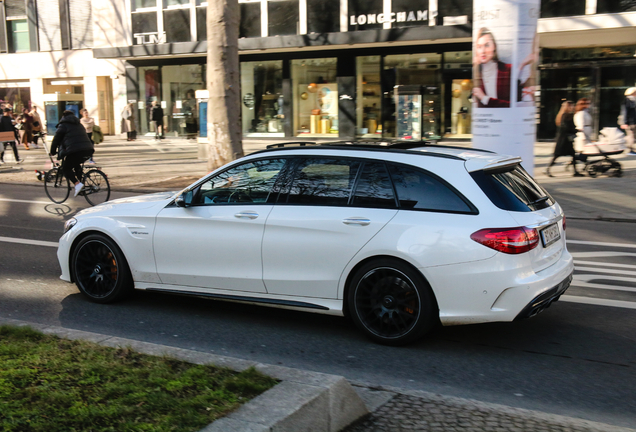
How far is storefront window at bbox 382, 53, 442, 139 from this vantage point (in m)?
23.0

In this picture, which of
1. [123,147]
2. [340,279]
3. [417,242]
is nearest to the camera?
[417,242]

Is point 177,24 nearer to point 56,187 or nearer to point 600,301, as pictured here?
point 56,187

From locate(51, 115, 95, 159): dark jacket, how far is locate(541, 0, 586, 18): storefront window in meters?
15.2

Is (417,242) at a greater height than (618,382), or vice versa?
(417,242)

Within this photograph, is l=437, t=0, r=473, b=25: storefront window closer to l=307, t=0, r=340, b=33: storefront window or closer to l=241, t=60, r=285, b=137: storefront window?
l=307, t=0, r=340, b=33: storefront window

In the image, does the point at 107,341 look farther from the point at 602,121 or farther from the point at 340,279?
the point at 602,121

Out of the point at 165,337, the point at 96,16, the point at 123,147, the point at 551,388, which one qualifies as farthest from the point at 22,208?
the point at 96,16

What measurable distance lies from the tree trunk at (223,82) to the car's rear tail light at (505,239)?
10311 mm

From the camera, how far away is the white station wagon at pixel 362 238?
4941 millimetres

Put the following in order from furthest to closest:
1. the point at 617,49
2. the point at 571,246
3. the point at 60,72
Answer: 1. the point at 60,72
2. the point at 617,49
3. the point at 571,246

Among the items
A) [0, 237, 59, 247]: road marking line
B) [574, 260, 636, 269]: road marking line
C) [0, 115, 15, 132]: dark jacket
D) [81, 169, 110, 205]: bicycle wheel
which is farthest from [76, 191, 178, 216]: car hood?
[0, 115, 15, 132]: dark jacket

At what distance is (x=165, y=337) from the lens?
18.5 ft

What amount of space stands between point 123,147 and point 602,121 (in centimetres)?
1817

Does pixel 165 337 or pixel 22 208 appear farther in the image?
pixel 22 208
